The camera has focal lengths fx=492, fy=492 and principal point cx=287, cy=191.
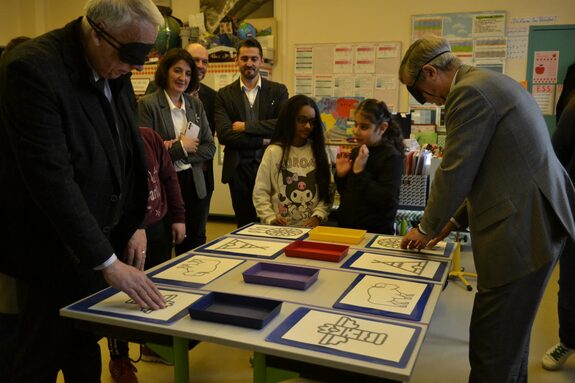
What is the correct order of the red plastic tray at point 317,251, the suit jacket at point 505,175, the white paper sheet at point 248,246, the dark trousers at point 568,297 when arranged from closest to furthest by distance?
1. the suit jacket at point 505,175
2. the red plastic tray at point 317,251
3. the white paper sheet at point 248,246
4. the dark trousers at point 568,297

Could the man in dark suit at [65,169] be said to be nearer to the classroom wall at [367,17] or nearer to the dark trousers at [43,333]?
the dark trousers at [43,333]

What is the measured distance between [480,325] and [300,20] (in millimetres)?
4024

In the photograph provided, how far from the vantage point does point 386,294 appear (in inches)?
53.4

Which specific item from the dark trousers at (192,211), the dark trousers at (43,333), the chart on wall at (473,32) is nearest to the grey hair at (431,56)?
the dark trousers at (43,333)

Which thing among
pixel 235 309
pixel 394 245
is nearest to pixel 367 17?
pixel 394 245

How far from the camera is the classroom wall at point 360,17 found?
4.27 meters

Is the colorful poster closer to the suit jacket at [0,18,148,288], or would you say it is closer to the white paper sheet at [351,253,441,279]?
the white paper sheet at [351,253,441,279]

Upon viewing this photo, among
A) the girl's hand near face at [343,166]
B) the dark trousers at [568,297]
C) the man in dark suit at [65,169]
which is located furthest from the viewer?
the girl's hand near face at [343,166]

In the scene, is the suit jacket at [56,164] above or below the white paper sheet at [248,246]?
above

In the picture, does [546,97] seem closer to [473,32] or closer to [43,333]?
[473,32]

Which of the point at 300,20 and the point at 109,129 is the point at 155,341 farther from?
the point at 300,20

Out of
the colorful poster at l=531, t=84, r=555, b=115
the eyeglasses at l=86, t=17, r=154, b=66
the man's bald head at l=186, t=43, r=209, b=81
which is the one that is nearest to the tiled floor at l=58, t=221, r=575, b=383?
the eyeglasses at l=86, t=17, r=154, b=66

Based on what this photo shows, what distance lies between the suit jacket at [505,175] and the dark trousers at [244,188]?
170 centimetres

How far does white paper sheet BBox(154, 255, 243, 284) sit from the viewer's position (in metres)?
1.50
